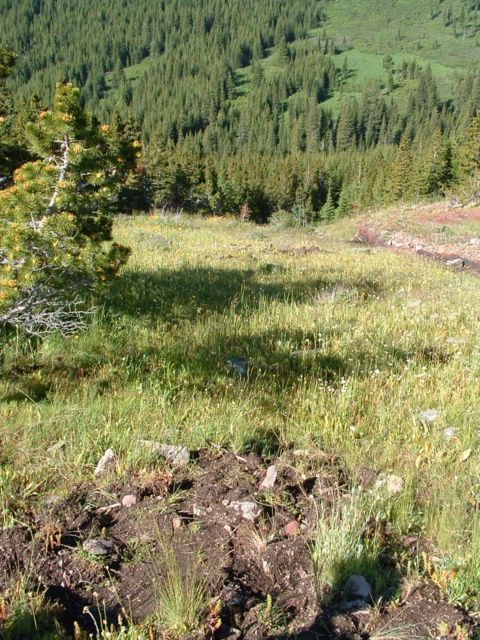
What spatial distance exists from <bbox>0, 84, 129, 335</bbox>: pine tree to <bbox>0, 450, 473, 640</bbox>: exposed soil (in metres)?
2.00

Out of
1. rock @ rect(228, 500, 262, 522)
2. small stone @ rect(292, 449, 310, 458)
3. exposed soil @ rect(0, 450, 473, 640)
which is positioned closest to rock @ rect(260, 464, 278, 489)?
exposed soil @ rect(0, 450, 473, 640)

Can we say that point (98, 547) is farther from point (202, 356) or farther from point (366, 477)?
point (202, 356)

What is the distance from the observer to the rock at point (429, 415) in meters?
3.82

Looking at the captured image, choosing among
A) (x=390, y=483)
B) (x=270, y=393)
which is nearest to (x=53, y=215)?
(x=270, y=393)

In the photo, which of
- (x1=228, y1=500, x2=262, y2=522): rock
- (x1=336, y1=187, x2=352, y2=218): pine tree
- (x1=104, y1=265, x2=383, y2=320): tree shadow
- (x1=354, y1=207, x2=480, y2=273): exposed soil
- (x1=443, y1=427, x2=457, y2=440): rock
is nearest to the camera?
(x1=228, y1=500, x2=262, y2=522): rock

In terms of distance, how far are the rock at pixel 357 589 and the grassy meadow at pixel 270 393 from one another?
1.09 ft

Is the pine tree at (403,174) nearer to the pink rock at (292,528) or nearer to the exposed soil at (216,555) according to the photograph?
the exposed soil at (216,555)

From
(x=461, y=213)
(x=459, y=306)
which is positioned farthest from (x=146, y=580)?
(x=461, y=213)

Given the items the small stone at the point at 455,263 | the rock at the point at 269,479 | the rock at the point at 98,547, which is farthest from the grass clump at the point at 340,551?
the small stone at the point at 455,263

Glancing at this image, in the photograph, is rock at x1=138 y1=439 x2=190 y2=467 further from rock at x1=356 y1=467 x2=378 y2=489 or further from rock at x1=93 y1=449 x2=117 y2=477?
rock at x1=356 y1=467 x2=378 y2=489

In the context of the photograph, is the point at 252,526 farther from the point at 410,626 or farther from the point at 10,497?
the point at 10,497

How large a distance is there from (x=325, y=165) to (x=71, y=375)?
108076 mm

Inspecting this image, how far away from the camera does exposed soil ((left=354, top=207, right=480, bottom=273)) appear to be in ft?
53.5

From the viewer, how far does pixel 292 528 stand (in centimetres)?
259
